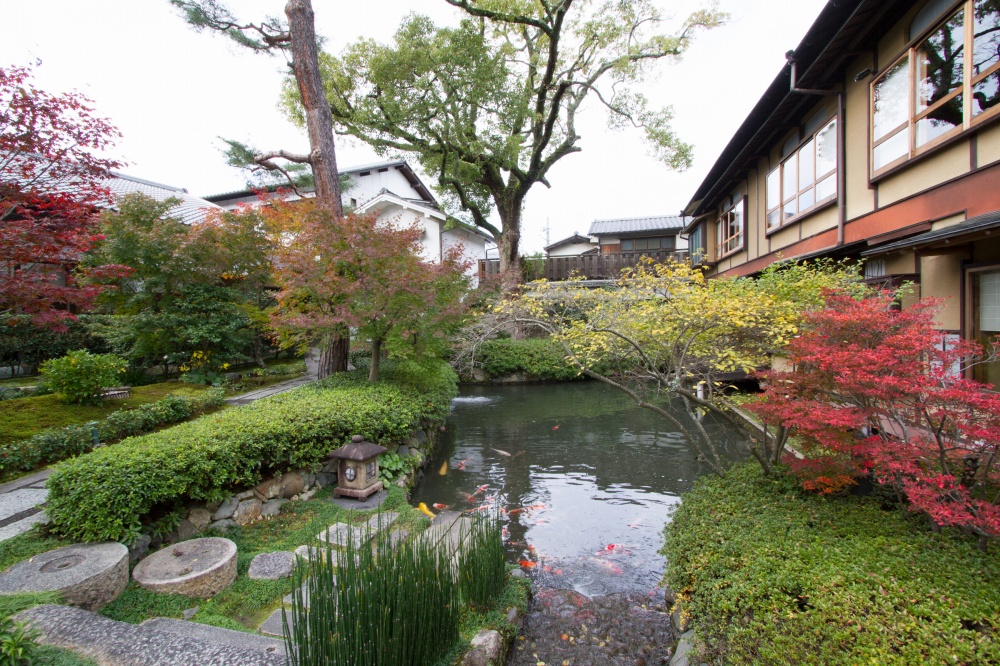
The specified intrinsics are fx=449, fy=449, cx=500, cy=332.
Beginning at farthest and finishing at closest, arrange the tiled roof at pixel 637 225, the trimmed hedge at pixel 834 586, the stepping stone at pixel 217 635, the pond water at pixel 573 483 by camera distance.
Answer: the tiled roof at pixel 637 225 < the pond water at pixel 573 483 < the stepping stone at pixel 217 635 < the trimmed hedge at pixel 834 586

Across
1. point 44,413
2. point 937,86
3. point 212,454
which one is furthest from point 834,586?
point 44,413

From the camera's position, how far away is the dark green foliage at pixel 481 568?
143 inches

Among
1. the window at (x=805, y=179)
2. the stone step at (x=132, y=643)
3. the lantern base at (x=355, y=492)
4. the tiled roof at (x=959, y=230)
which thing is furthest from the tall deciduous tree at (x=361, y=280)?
the window at (x=805, y=179)

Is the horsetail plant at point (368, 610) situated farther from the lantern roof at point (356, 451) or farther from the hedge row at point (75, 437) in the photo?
the hedge row at point (75, 437)

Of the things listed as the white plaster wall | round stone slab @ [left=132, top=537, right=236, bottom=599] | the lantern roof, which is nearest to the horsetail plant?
round stone slab @ [left=132, top=537, right=236, bottom=599]

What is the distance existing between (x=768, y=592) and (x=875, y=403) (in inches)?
75.7

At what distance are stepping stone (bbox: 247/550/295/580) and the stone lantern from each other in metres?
1.49

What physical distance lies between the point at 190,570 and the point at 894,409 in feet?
18.9

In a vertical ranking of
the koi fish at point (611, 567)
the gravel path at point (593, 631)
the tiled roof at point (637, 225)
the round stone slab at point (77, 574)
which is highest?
the tiled roof at point (637, 225)

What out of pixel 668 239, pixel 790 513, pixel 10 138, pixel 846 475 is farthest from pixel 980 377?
pixel 668 239

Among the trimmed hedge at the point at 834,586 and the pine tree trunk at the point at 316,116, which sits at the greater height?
the pine tree trunk at the point at 316,116

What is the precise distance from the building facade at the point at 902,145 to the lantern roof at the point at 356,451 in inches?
272

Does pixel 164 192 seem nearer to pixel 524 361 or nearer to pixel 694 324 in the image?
pixel 524 361

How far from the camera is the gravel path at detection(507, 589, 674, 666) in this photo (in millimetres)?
3547
